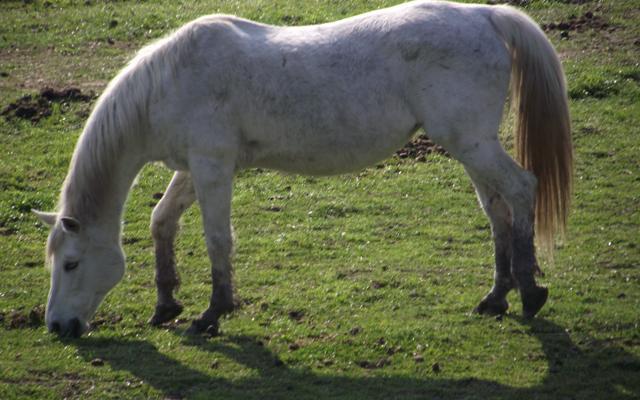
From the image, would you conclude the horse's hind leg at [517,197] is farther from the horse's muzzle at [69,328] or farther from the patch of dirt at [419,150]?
the patch of dirt at [419,150]

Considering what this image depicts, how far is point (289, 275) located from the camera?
8375 mm

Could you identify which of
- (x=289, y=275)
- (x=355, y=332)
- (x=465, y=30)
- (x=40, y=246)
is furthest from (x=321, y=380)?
(x=40, y=246)

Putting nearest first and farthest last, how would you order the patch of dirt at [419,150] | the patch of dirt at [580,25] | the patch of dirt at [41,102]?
the patch of dirt at [419,150] < the patch of dirt at [41,102] < the patch of dirt at [580,25]

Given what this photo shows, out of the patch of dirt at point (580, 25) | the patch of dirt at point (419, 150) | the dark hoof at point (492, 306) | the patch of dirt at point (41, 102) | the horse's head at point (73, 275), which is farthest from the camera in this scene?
the patch of dirt at point (580, 25)

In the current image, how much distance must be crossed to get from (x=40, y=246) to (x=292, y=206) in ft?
7.77

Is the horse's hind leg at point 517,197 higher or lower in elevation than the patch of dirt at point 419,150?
higher

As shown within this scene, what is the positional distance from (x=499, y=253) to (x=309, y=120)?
5.42ft

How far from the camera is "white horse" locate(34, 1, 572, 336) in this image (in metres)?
7.06

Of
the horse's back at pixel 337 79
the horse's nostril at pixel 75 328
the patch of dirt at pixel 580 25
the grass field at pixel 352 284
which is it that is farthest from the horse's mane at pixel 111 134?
the patch of dirt at pixel 580 25

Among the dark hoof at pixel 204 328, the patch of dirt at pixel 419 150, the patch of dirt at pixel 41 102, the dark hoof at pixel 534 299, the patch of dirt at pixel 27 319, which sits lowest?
the dark hoof at pixel 534 299

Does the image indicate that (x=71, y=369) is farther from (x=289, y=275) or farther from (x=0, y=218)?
(x=0, y=218)

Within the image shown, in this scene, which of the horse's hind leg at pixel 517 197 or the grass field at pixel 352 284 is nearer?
the grass field at pixel 352 284


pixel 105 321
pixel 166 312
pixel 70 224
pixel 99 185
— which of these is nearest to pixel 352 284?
pixel 166 312

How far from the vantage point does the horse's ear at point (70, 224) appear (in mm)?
7016
